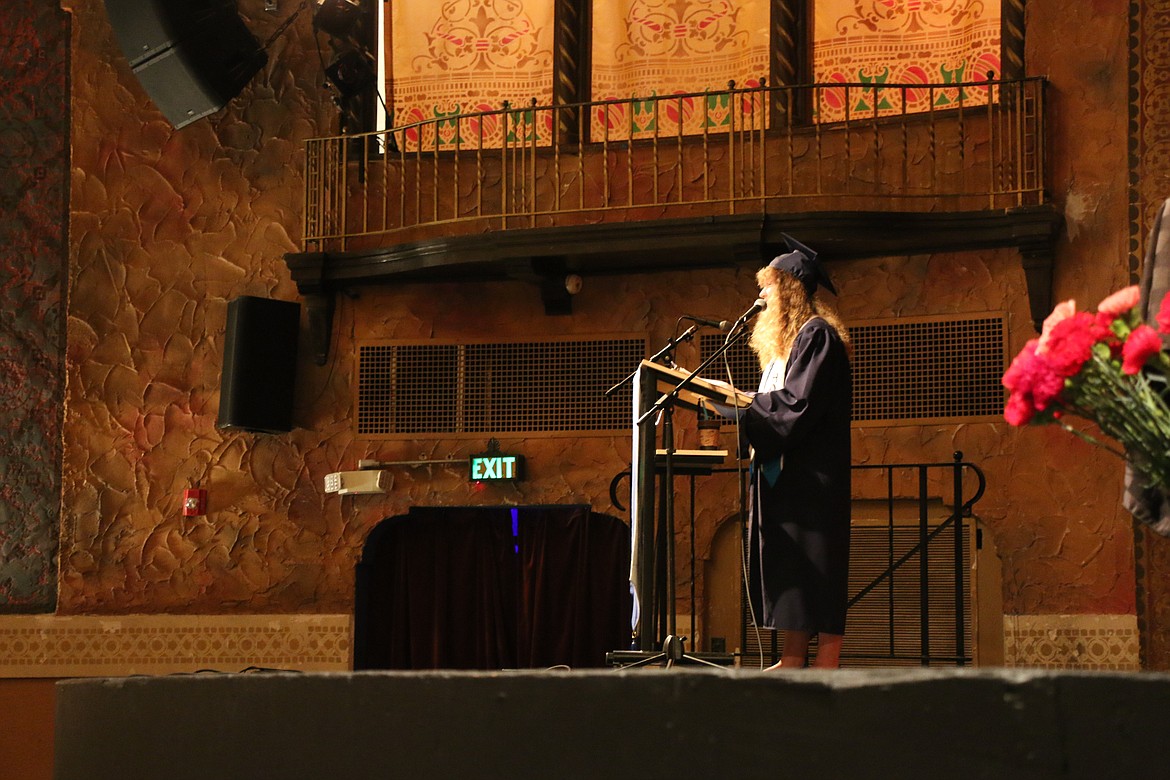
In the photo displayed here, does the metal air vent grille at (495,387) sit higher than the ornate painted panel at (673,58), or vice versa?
the ornate painted panel at (673,58)

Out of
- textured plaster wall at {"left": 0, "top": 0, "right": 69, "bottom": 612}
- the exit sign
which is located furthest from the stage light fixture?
the exit sign

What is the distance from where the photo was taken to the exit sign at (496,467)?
23.6 feet

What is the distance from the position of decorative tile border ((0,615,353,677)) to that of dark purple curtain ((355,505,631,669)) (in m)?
0.29

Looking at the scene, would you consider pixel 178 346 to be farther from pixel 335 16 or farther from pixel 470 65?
pixel 470 65

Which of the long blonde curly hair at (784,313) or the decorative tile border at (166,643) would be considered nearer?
the long blonde curly hair at (784,313)

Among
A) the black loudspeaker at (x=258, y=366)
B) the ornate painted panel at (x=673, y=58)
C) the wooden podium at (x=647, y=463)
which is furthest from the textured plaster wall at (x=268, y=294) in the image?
the wooden podium at (x=647, y=463)

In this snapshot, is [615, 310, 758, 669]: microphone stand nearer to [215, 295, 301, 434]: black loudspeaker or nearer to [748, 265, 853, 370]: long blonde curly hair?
[748, 265, 853, 370]: long blonde curly hair

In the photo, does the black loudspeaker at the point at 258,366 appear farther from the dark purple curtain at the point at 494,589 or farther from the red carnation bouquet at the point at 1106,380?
A: the red carnation bouquet at the point at 1106,380

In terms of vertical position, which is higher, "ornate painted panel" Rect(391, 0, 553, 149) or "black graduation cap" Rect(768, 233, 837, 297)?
"ornate painted panel" Rect(391, 0, 553, 149)

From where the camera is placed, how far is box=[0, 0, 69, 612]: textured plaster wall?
24.8ft

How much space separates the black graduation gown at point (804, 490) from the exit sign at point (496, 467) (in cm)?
314

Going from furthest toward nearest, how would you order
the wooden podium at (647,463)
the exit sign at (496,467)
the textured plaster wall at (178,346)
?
the textured plaster wall at (178,346), the exit sign at (496,467), the wooden podium at (647,463)

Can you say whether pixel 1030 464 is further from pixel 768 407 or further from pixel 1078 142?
pixel 768 407

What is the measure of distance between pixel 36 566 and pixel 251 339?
1.73 metres
